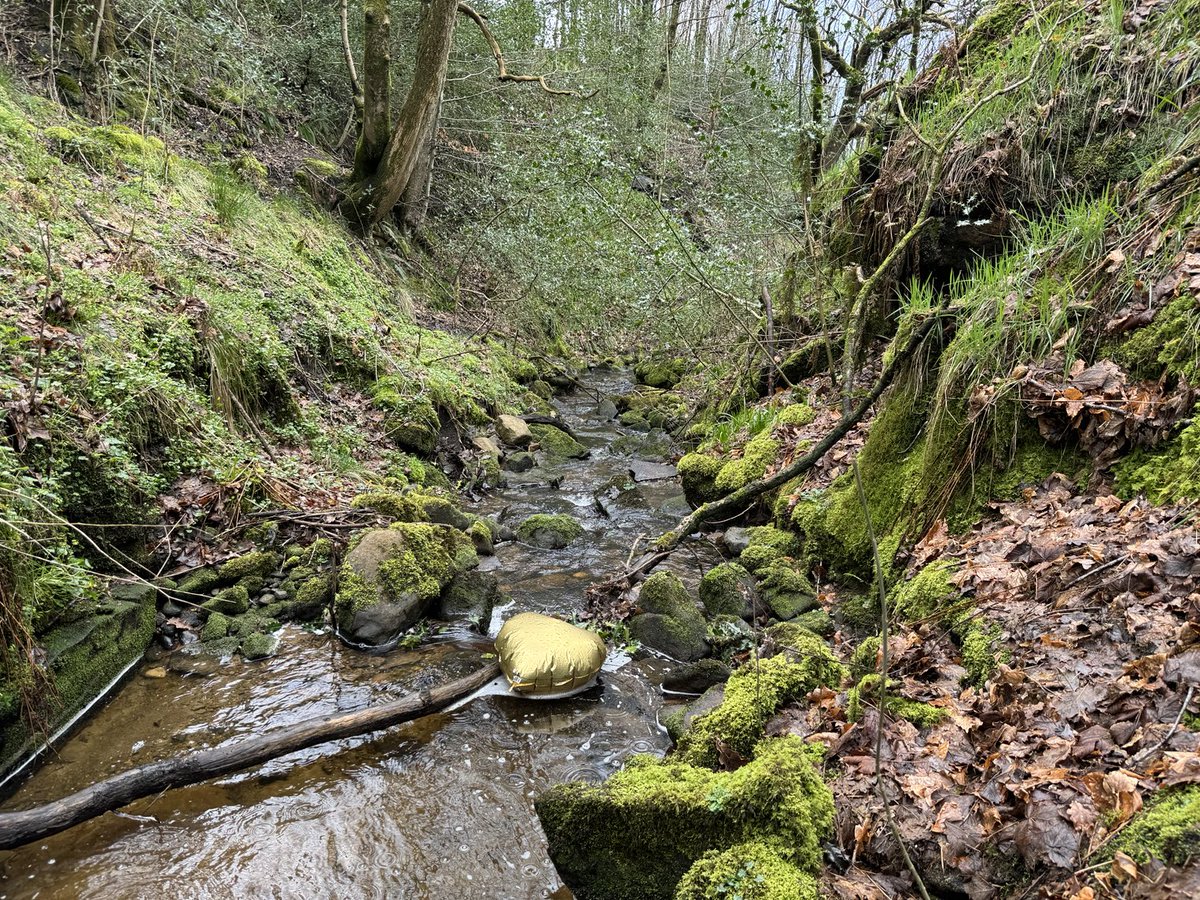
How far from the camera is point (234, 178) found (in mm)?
9055

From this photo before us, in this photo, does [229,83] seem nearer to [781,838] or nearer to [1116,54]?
[1116,54]

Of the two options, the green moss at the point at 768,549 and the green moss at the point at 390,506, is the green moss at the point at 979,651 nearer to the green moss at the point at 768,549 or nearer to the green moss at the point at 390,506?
the green moss at the point at 768,549

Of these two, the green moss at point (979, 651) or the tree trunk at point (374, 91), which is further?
the tree trunk at point (374, 91)

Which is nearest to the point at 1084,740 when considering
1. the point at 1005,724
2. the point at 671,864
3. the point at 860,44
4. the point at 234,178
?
the point at 1005,724

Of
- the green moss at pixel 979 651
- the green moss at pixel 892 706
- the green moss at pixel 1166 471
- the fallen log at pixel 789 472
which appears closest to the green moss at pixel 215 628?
the fallen log at pixel 789 472

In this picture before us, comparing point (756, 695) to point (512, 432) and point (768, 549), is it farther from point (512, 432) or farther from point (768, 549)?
point (512, 432)

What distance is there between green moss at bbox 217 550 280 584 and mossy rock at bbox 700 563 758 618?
330cm

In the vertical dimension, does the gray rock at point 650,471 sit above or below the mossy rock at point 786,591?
below

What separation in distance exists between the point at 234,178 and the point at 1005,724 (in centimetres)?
1044

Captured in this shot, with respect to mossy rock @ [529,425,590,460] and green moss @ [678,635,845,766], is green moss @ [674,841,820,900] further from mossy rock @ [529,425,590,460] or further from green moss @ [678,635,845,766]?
mossy rock @ [529,425,590,460]

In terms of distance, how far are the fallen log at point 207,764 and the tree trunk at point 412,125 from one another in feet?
32.8

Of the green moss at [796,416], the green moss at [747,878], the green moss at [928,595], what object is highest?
the green moss at [796,416]

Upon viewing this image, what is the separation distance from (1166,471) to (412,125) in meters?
11.4

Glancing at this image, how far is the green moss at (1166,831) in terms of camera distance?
1609 millimetres
